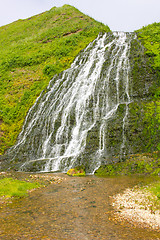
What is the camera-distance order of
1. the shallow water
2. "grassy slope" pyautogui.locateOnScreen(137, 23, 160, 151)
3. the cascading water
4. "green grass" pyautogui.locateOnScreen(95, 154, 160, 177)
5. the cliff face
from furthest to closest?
"grassy slope" pyautogui.locateOnScreen(137, 23, 160, 151), the cascading water, the cliff face, "green grass" pyautogui.locateOnScreen(95, 154, 160, 177), the shallow water

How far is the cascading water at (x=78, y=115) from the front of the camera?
19.5 meters

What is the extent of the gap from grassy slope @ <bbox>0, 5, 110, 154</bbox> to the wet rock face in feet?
9.34

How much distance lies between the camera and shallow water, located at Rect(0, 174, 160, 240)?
6.30 m

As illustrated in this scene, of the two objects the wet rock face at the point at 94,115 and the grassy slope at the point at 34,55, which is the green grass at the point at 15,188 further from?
the grassy slope at the point at 34,55

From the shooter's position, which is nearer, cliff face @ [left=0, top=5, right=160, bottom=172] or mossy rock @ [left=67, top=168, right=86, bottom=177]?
mossy rock @ [left=67, top=168, right=86, bottom=177]

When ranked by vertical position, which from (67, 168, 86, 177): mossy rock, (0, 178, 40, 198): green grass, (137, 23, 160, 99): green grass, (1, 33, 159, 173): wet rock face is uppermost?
(137, 23, 160, 99): green grass

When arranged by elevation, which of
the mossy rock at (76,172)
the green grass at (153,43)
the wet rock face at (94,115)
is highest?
the green grass at (153,43)

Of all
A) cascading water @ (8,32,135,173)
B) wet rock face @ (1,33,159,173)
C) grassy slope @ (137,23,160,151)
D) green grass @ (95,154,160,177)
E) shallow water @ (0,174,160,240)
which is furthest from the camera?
grassy slope @ (137,23,160,151)

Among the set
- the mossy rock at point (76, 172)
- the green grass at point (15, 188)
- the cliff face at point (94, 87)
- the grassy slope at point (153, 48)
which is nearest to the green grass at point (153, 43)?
the grassy slope at point (153, 48)

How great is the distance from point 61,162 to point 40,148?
5.15 m

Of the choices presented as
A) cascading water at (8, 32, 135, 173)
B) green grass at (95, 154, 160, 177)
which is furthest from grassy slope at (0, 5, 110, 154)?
green grass at (95, 154, 160, 177)

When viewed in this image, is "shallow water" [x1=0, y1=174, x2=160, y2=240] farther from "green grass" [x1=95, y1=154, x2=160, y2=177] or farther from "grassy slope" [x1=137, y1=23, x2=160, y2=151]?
"grassy slope" [x1=137, y1=23, x2=160, y2=151]

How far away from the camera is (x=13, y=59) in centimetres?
4488

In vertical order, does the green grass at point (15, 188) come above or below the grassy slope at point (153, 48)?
below
